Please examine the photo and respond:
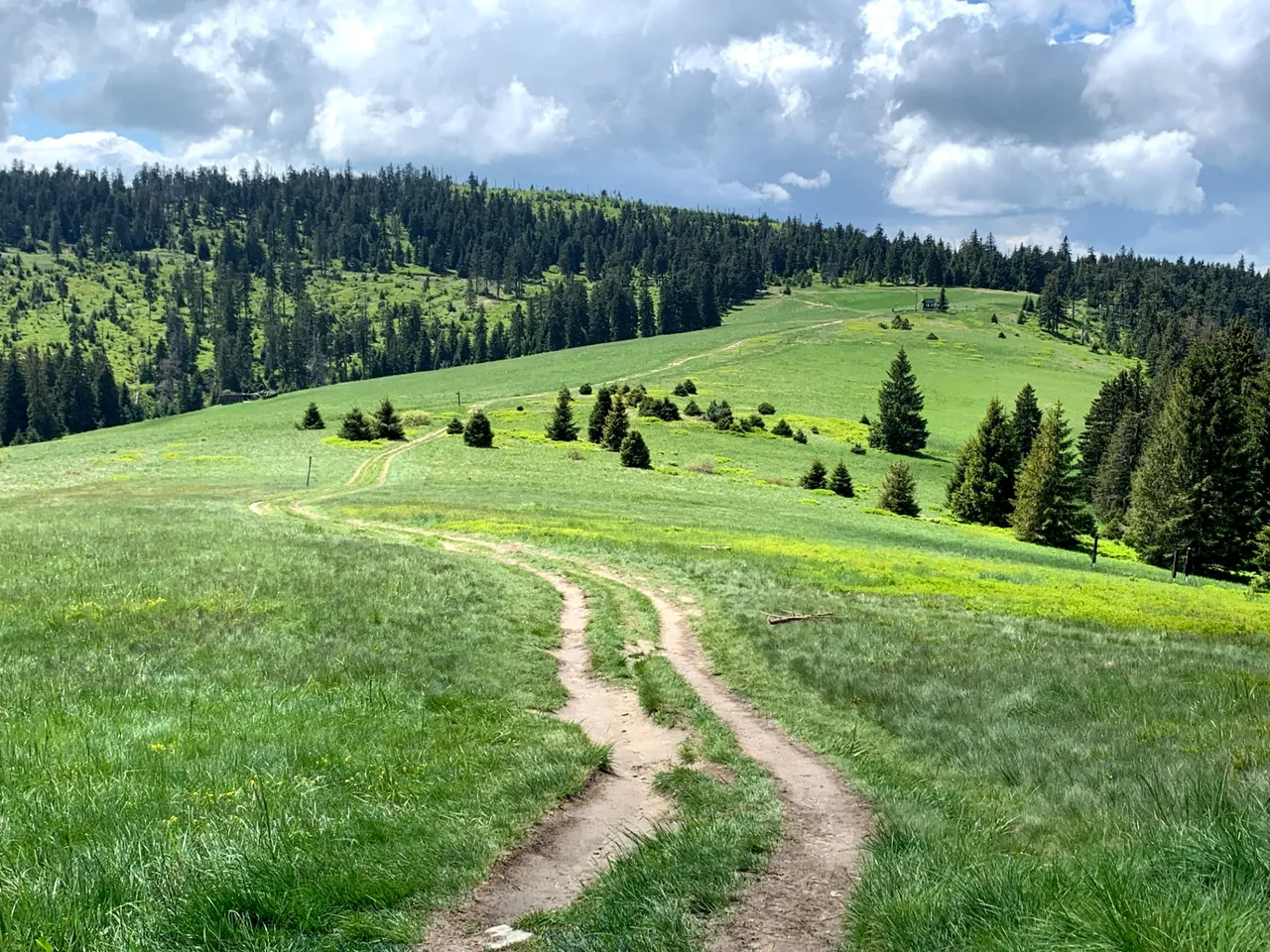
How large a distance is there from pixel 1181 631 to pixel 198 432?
3700 inches

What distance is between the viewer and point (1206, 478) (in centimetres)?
5344

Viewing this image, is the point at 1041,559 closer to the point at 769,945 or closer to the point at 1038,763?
the point at 1038,763

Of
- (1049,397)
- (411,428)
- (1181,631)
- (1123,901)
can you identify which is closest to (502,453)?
(411,428)

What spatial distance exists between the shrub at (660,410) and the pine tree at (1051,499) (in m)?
41.3

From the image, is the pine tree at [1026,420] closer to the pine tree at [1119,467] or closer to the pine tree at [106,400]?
the pine tree at [1119,467]

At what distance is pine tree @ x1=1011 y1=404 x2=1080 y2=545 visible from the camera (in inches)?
2282

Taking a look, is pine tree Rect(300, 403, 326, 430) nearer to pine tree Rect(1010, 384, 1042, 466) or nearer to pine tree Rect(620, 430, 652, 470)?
pine tree Rect(620, 430, 652, 470)

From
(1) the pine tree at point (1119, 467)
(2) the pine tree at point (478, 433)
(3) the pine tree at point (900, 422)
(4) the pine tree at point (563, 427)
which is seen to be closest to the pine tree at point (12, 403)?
(2) the pine tree at point (478, 433)

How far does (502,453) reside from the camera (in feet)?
229

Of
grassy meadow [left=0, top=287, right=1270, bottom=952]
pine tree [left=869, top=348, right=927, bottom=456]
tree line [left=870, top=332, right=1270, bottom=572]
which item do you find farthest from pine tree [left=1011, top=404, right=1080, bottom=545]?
pine tree [left=869, top=348, right=927, bottom=456]

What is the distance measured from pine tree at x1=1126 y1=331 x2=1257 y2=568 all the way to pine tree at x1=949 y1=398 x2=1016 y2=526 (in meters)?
11.6

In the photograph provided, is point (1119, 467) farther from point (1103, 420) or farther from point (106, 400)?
point (106, 400)

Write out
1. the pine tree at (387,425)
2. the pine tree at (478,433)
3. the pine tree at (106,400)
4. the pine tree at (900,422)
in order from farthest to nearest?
the pine tree at (106,400)
the pine tree at (900,422)
the pine tree at (387,425)
the pine tree at (478,433)

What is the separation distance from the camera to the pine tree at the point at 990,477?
66.2 m
